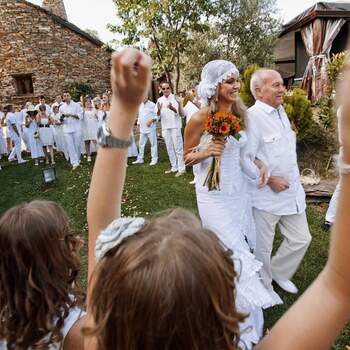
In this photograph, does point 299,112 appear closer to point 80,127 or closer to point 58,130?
point 80,127

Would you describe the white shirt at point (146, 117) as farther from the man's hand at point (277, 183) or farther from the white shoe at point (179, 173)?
the man's hand at point (277, 183)

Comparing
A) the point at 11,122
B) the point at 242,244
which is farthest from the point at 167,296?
the point at 11,122

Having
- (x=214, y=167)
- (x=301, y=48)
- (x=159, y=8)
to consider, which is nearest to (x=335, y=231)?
(x=214, y=167)

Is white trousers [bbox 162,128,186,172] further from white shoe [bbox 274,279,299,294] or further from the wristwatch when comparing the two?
the wristwatch

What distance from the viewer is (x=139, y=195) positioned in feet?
25.9

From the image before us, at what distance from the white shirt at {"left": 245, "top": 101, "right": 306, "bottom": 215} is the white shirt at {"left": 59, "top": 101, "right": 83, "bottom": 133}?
9.87 meters

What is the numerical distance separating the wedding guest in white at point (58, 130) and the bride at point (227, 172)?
10313mm

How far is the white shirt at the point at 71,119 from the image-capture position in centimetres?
1266

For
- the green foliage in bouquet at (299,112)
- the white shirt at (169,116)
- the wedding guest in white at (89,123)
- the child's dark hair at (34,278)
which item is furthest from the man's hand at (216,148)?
the wedding guest in white at (89,123)

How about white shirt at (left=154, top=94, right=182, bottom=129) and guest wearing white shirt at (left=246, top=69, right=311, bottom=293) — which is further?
white shirt at (left=154, top=94, right=182, bottom=129)

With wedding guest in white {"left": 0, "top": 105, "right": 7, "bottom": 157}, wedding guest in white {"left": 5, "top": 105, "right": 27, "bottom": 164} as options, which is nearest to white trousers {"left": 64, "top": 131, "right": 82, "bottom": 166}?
wedding guest in white {"left": 5, "top": 105, "right": 27, "bottom": 164}

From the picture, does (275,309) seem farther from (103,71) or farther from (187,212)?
(103,71)

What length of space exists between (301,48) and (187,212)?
19947 mm

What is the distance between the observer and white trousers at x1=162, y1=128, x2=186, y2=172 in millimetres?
9922
